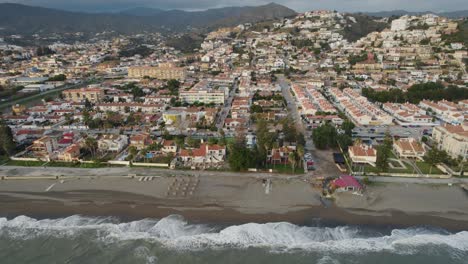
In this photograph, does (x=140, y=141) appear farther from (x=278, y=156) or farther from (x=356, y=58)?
(x=356, y=58)

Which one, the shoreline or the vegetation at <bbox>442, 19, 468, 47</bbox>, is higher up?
the vegetation at <bbox>442, 19, 468, 47</bbox>

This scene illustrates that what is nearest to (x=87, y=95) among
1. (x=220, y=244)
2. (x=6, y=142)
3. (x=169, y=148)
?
(x=6, y=142)

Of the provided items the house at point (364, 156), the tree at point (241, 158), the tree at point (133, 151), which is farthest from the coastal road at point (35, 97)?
the house at point (364, 156)

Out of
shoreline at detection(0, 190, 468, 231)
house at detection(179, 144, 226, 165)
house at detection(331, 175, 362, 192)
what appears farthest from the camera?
house at detection(179, 144, 226, 165)

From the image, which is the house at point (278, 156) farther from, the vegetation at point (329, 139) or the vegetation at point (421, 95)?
the vegetation at point (421, 95)

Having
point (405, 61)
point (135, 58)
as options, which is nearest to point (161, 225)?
point (405, 61)

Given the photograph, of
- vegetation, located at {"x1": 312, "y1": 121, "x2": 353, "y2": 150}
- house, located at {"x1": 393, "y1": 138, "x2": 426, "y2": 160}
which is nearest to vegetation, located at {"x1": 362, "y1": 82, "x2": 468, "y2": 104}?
house, located at {"x1": 393, "y1": 138, "x2": 426, "y2": 160}

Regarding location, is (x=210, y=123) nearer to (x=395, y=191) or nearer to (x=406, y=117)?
(x=395, y=191)

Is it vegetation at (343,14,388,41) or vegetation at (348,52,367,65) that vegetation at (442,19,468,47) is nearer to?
vegetation at (348,52,367,65)
